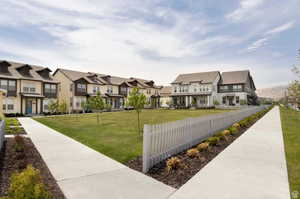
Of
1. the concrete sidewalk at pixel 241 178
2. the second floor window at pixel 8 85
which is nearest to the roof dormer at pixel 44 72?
the second floor window at pixel 8 85

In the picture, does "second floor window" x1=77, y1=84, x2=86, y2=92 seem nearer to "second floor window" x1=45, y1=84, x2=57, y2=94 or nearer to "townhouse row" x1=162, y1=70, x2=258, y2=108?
"second floor window" x1=45, y1=84, x2=57, y2=94

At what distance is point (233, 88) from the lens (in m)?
47.7

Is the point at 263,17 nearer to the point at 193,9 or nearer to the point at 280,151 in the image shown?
the point at 193,9

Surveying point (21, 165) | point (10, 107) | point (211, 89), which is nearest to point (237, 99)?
point (211, 89)

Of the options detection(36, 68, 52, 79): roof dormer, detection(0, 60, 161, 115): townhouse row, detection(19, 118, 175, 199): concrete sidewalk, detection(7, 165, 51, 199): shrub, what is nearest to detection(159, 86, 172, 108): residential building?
detection(0, 60, 161, 115): townhouse row

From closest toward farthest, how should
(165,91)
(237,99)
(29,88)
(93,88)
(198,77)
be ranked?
(29,88) → (93,88) → (237,99) → (198,77) → (165,91)

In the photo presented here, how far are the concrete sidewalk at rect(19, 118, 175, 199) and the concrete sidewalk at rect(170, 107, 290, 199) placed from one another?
717mm

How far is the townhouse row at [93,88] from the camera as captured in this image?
28891mm

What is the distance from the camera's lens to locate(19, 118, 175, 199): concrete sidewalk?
12.5 ft

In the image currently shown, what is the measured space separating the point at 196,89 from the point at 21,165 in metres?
45.9

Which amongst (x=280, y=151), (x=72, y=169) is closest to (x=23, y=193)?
(x=72, y=169)

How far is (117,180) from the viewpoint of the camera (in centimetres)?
448

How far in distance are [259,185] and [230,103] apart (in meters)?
48.6

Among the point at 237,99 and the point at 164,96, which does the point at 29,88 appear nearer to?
the point at 164,96
